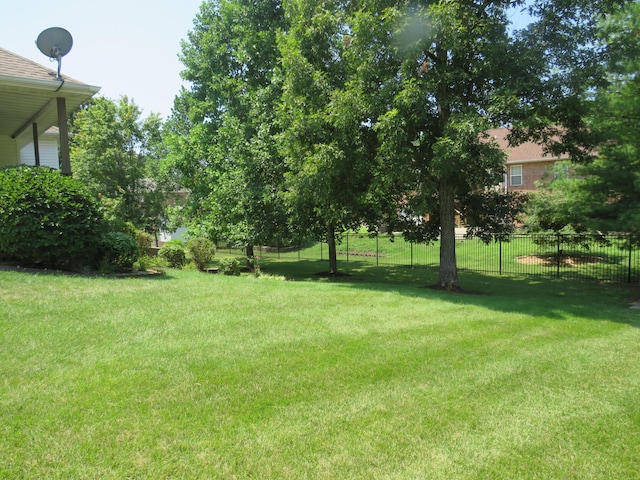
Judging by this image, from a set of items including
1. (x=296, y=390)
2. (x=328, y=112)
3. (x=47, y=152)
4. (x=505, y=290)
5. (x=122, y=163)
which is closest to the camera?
(x=296, y=390)

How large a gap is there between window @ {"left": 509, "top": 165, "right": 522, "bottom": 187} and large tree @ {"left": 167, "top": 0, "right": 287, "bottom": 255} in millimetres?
20070

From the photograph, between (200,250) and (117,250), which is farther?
(200,250)

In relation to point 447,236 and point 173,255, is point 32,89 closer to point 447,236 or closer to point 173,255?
point 173,255

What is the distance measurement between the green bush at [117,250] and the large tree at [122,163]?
1216cm

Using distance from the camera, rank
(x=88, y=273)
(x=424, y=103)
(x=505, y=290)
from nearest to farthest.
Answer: (x=88, y=273) → (x=424, y=103) → (x=505, y=290)

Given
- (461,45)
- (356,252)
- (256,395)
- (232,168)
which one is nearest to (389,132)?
(461,45)

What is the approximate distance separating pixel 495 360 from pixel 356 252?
20.6m

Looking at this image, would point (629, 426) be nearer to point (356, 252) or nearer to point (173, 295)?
point (173, 295)

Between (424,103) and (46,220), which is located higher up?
(424,103)

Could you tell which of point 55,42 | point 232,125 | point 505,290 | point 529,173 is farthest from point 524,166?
point 55,42

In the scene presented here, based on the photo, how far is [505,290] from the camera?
12.8 m

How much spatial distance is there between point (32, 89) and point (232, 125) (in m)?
7.88

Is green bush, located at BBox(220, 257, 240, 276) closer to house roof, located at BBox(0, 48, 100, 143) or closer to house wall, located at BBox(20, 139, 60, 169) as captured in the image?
house roof, located at BBox(0, 48, 100, 143)

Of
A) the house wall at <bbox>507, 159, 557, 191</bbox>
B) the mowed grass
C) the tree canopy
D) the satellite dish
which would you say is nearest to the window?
the house wall at <bbox>507, 159, 557, 191</bbox>
